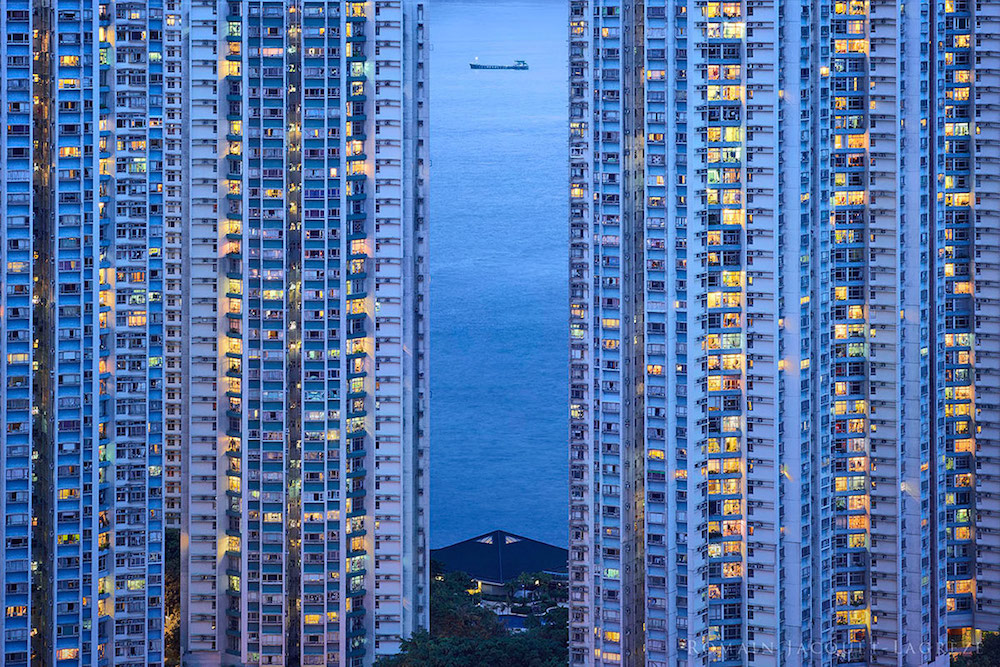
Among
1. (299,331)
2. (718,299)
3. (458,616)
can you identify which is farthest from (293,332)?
(718,299)

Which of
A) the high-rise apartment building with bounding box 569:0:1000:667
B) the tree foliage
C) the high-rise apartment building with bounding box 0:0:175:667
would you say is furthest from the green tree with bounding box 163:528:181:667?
the high-rise apartment building with bounding box 569:0:1000:667

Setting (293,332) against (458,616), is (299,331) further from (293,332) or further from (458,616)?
(458,616)

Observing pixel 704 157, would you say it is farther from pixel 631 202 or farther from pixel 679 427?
pixel 679 427

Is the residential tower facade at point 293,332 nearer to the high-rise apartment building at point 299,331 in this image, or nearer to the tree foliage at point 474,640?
the high-rise apartment building at point 299,331

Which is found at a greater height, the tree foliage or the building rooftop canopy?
the building rooftop canopy

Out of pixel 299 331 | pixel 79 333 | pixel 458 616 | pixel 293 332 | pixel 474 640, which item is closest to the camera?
pixel 79 333

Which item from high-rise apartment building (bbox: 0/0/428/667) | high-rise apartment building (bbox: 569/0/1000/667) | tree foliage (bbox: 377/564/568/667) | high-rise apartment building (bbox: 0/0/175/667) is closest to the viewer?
high-rise apartment building (bbox: 0/0/175/667)

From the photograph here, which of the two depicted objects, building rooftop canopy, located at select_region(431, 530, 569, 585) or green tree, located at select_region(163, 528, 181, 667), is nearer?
green tree, located at select_region(163, 528, 181, 667)

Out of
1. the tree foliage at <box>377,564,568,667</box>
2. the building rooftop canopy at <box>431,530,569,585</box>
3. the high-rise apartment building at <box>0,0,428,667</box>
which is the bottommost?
the tree foliage at <box>377,564,568,667</box>

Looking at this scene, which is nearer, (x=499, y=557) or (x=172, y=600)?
(x=172, y=600)

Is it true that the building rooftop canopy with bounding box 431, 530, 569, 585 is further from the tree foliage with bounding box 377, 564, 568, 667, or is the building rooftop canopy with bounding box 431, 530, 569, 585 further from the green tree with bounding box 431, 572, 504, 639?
the tree foliage with bounding box 377, 564, 568, 667

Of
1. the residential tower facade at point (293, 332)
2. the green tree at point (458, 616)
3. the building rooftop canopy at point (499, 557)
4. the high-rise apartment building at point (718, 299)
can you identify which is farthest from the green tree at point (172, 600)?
the high-rise apartment building at point (718, 299)
